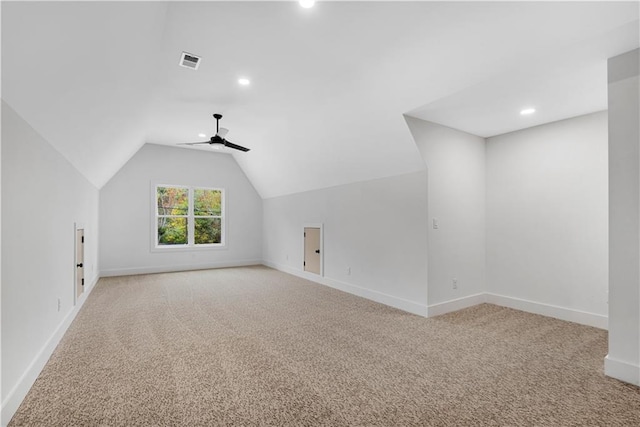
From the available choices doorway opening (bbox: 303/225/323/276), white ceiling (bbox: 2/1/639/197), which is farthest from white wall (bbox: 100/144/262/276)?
white ceiling (bbox: 2/1/639/197)

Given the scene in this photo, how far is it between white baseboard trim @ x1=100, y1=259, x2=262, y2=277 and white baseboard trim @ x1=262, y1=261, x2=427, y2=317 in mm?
1654

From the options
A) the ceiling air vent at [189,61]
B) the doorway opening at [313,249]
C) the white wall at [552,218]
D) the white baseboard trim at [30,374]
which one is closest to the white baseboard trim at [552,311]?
the white wall at [552,218]

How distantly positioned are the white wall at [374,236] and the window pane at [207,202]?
235cm

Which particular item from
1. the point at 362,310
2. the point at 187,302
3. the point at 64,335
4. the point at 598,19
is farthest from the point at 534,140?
the point at 64,335

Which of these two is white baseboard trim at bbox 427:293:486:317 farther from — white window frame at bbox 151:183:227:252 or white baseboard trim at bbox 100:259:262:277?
white window frame at bbox 151:183:227:252

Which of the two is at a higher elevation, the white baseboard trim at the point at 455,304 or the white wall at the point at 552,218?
the white wall at the point at 552,218

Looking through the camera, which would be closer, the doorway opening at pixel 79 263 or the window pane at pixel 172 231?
the doorway opening at pixel 79 263

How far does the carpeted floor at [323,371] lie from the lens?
1962mm

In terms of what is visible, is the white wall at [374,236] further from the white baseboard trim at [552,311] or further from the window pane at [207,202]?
the window pane at [207,202]

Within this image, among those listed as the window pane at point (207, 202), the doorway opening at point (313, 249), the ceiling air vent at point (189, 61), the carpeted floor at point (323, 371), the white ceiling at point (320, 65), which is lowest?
the carpeted floor at point (323, 371)

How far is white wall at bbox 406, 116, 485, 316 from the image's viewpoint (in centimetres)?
399

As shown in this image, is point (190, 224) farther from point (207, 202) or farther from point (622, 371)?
point (622, 371)

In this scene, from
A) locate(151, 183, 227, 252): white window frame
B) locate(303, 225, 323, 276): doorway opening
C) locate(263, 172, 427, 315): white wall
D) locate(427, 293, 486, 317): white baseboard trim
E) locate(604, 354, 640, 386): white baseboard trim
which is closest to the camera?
locate(604, 354, 640, 386): white baseboard trim

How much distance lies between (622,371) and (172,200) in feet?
25.5
